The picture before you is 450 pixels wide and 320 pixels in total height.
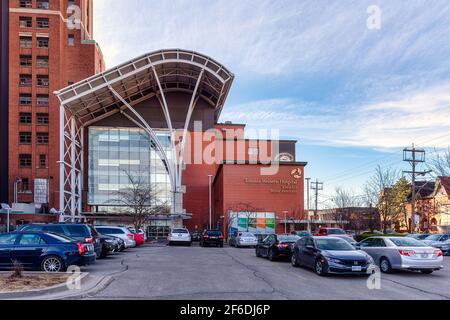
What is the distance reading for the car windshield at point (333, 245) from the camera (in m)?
16.3

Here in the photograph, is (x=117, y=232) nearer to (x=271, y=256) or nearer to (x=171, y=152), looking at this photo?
(x=271, y=256)

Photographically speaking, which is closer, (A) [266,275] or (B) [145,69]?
(A) [266,275]

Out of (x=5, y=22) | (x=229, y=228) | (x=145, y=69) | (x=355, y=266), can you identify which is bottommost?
(x=229, y=228)

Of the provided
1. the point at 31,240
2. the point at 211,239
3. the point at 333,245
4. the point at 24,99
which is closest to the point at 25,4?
the point at 24,99

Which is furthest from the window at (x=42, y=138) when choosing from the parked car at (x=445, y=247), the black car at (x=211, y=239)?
the parked car at (x=445, y=247)

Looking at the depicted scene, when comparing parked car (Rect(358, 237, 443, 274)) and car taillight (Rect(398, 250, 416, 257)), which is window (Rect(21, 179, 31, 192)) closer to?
parked car (Rect(358, 237, 443, 274))

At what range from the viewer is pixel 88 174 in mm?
66062

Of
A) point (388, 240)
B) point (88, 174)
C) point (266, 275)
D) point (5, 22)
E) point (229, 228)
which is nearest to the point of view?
point (266, 275)

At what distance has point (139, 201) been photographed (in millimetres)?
56500

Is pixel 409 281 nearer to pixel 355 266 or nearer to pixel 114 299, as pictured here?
pixel 355 266

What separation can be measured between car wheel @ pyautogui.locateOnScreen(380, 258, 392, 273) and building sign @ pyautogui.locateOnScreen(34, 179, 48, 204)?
2045 inches

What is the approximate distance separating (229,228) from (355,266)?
140 ft
